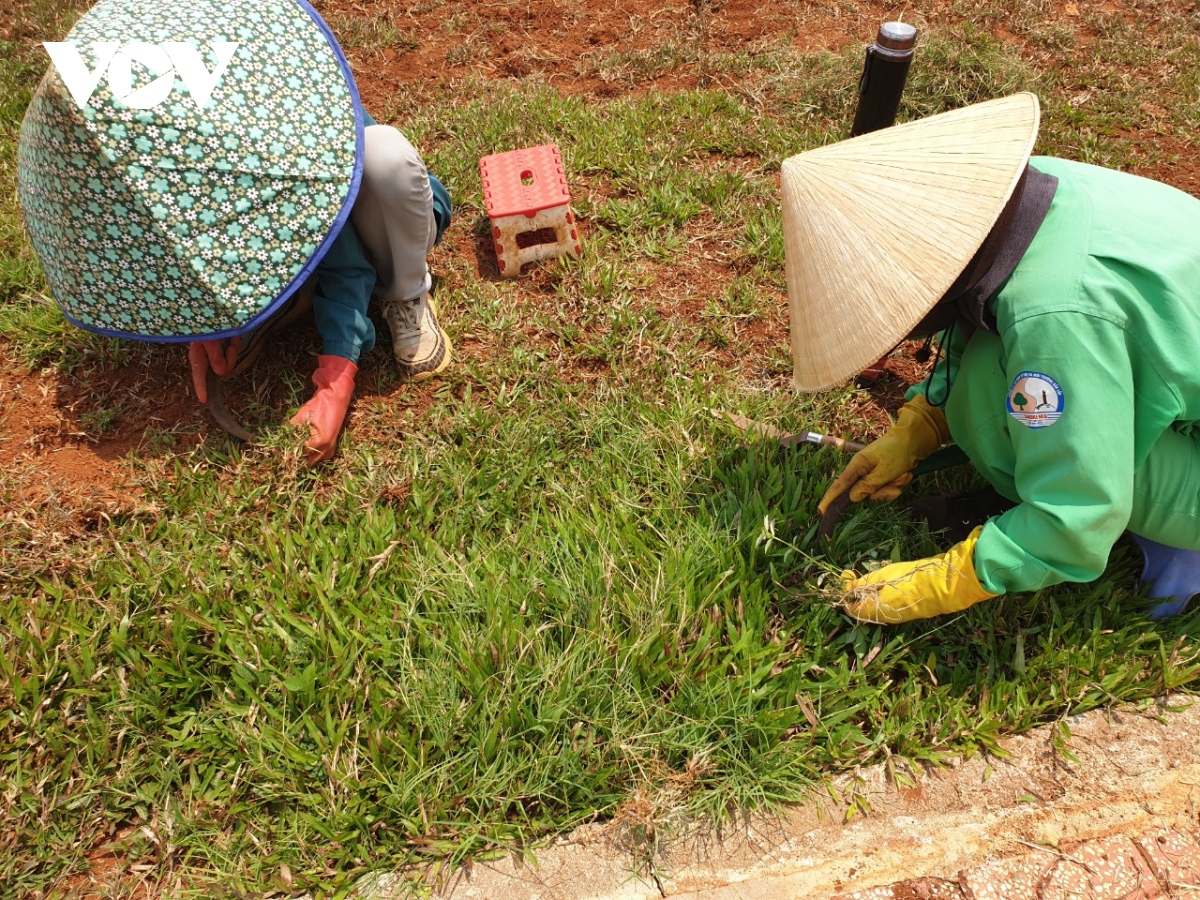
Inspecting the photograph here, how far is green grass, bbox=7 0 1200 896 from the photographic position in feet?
5.95

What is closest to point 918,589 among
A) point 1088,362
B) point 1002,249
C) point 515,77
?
point 1088,362

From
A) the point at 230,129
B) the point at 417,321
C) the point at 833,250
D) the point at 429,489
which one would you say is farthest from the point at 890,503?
the point at 230,129

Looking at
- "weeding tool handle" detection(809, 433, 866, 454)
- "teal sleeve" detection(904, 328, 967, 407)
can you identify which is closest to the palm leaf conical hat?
"teal sleeve" detection(904, 328, 967, 407)

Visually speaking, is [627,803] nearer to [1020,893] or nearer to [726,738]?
[726,738]

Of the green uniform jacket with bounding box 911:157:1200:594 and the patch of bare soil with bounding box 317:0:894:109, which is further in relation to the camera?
the patch of bare soil with bounding box 317:0:894:109

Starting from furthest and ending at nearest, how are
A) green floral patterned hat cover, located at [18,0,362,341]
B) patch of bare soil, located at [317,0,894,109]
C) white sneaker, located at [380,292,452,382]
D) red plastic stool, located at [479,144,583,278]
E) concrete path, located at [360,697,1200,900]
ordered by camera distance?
patch of bare soil, located at [317,0,894,109], red plastic stool, located at [479,144,583,278], white sneaker, located at [380,292,452,382], green floral patterned hat cover, located at [18,0,362,341], concrete path, located at [360,697,1200,900]

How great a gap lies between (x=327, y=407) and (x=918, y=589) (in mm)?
1608

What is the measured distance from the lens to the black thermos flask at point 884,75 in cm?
294

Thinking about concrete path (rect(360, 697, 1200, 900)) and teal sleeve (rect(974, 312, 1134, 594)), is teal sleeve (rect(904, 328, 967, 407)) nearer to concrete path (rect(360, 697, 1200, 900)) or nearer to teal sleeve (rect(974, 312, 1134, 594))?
teal sleeve (rect(974, 312, 1134, 594))

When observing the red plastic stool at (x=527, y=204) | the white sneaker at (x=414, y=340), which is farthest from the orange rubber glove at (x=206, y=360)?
the red plastic stool at (x=527, y=204)

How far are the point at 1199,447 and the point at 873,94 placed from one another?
68.1 inches

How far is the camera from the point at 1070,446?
1.61 metres

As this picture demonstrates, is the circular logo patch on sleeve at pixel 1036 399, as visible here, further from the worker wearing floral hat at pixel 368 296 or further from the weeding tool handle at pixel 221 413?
the weeding tool handle at pixel 221 413

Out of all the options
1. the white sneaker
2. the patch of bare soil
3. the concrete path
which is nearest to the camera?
the concrete path
